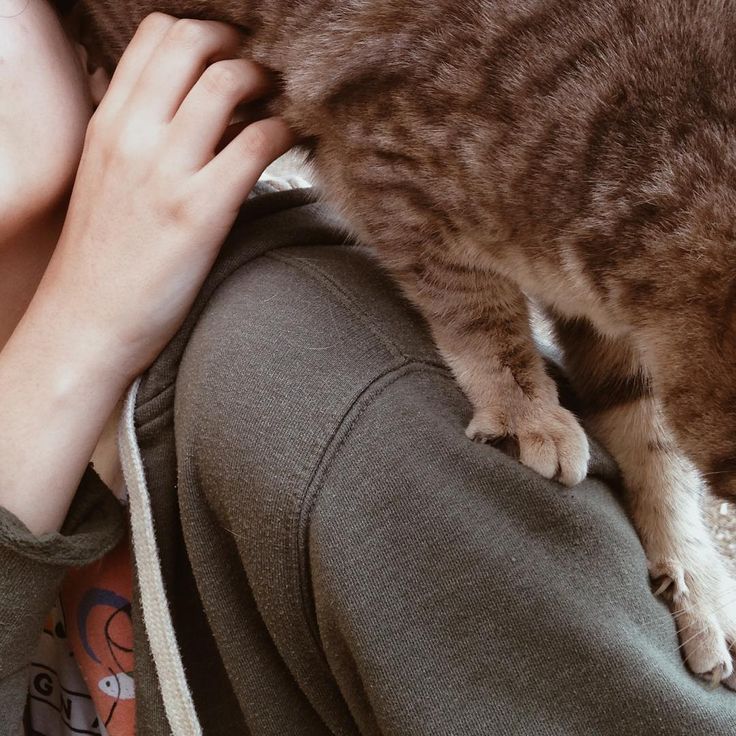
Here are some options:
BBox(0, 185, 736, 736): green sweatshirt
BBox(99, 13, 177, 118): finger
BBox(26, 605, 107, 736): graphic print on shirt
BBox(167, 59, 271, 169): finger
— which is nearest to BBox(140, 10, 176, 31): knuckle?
BBox(99, 13, 177, 118): finger

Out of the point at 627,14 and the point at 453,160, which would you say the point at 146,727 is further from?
the point at 627,14

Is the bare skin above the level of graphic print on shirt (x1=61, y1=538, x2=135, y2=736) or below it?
above

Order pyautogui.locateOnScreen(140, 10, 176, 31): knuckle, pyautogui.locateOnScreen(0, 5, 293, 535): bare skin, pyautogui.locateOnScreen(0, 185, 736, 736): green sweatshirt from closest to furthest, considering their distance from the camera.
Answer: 1. pyautogui.locateOnScreen(0, 185, 736, 736): green sweatshirt
2. pyautogui.locateOnScreen(0, 5, 293, 535): bare skin
3. pyautogui.locateOnScreen(140, 10, 176, 31): knuckle

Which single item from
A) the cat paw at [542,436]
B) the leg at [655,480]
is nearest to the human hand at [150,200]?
the cat paw at [542,436]

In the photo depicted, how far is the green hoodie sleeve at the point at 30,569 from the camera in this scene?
73cm

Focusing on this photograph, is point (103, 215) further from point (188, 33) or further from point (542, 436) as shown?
point (542, 436)

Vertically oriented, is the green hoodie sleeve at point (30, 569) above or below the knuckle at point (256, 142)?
below

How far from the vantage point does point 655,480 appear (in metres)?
0.88

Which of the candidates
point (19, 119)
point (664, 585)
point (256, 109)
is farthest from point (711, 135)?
point (19, 119)

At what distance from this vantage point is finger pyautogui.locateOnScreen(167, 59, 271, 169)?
0.84 metres

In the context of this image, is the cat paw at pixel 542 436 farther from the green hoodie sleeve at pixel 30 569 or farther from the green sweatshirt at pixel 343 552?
the green hoodie sleeve at pixel 30 569

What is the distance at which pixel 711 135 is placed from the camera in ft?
2.16

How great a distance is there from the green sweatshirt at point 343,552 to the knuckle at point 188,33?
27 centimetres

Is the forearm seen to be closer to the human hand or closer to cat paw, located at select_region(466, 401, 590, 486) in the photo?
the human hand
